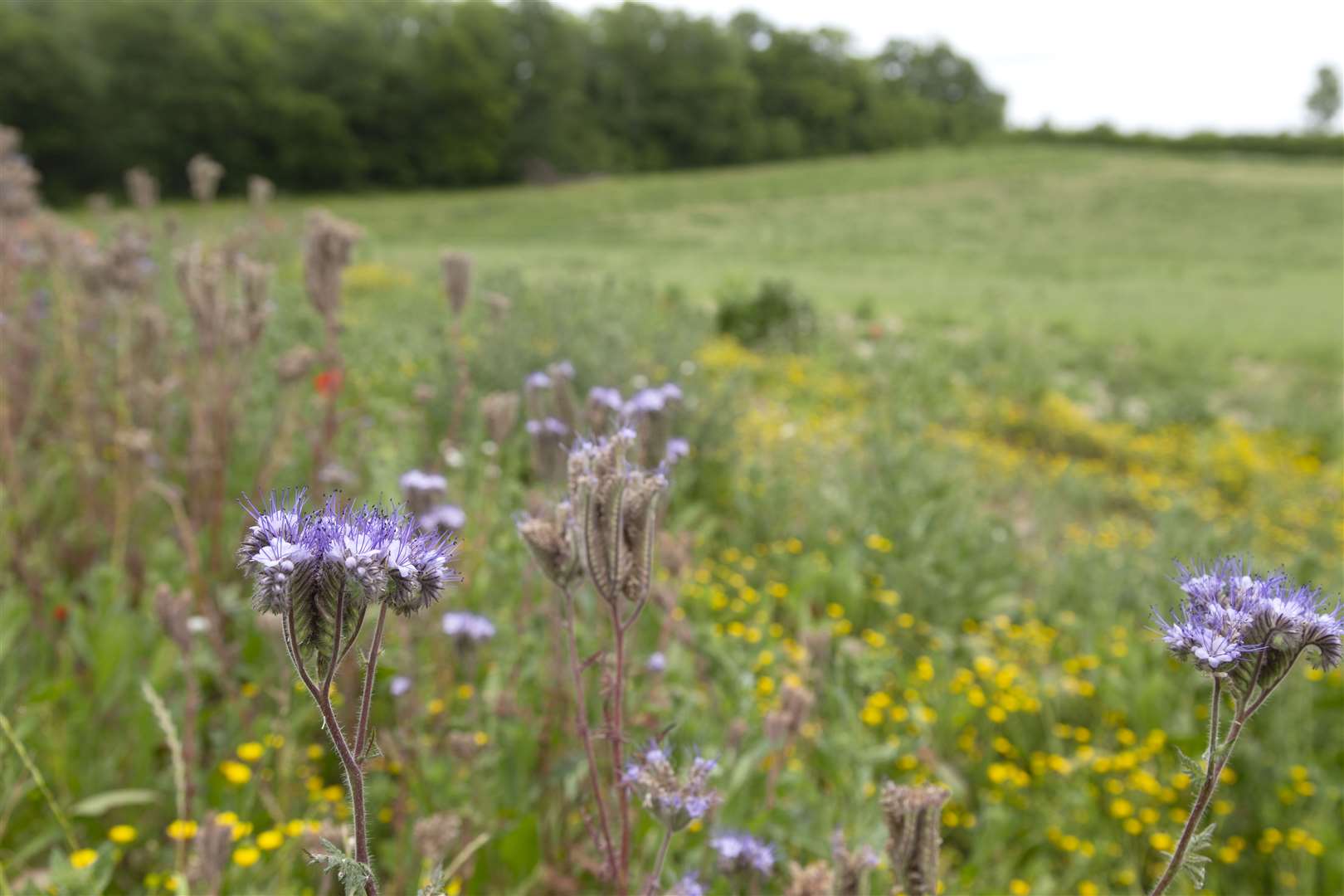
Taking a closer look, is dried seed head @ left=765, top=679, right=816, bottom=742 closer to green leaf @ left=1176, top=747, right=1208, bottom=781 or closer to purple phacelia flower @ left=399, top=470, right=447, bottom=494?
purple phacelia flower @ left=399, top=470, right=447, bottom=494

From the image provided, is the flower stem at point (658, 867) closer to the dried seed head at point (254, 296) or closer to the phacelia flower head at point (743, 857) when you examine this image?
the phacelia flower head at point (743, 857)

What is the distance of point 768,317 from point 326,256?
24.0ft

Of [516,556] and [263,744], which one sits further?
[516,556]

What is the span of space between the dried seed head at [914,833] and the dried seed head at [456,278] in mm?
2103

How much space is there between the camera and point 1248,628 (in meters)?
1.07

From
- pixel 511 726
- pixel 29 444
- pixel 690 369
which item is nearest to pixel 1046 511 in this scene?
pixel 690 369

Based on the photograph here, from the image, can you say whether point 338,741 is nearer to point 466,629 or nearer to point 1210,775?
point 1210,775

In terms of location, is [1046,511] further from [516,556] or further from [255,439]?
[255,439]

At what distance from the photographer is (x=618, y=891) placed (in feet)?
4.70

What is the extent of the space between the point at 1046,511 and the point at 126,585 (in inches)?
191

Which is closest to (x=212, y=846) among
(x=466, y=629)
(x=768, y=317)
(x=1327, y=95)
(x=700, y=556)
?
(x=466, y=629)

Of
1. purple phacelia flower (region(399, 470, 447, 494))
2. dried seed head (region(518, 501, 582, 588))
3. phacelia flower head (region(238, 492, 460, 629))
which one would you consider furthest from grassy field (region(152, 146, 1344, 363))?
phacelia flower head (region(238, 492, 460, 629))

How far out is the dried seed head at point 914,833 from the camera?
4.61 feet

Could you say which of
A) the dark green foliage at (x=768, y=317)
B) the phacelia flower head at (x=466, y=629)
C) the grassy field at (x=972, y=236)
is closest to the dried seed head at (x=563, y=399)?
the phacelia flower head at (x=466, y=629)
